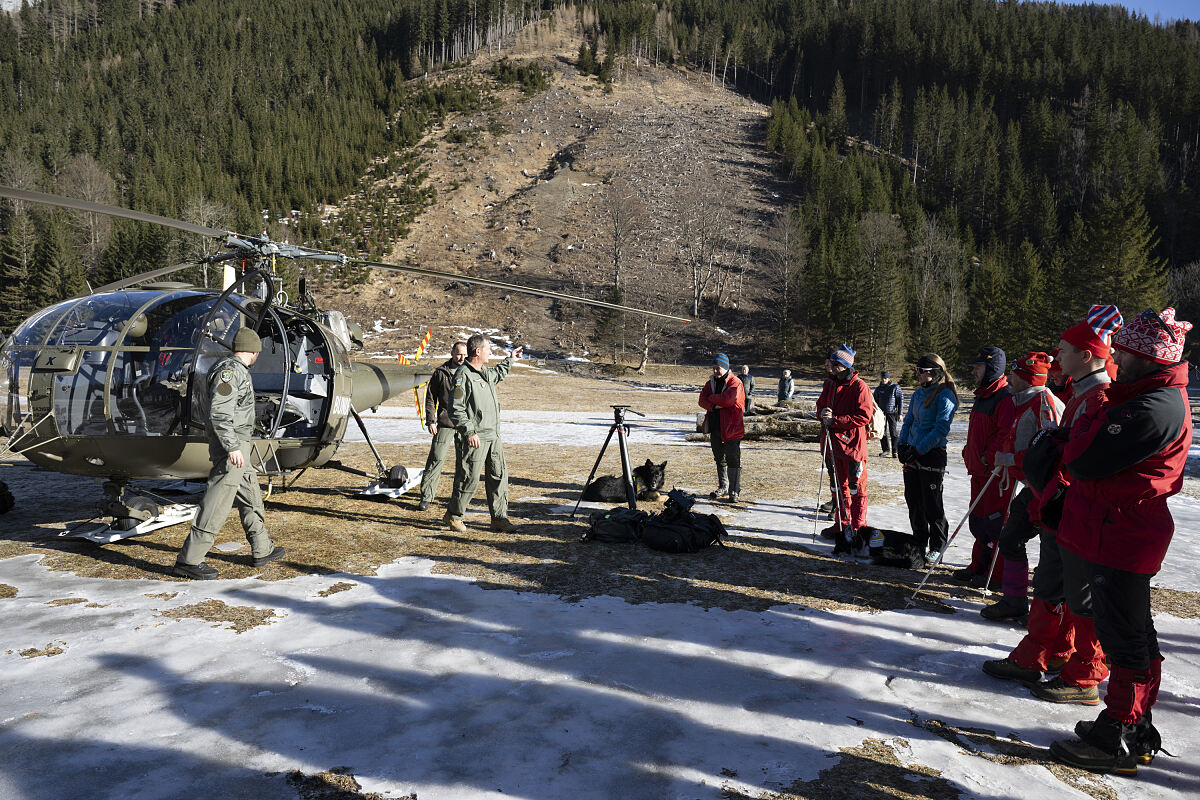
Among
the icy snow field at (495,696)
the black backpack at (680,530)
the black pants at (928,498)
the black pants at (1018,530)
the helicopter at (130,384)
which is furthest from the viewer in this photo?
the black backpack at (680,530)

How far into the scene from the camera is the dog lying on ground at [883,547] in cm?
648

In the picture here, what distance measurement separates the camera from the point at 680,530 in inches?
268

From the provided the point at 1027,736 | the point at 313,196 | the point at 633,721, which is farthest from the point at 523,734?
the point at 313,196

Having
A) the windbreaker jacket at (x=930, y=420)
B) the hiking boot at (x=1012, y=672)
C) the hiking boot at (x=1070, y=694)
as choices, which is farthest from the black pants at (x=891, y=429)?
the hiking boot at (x=1070, y=694)

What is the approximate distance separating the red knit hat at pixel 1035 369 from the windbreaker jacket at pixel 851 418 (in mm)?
1904

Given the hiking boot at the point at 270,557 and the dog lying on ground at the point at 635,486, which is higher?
the dog lying on ground at the point at 635,486

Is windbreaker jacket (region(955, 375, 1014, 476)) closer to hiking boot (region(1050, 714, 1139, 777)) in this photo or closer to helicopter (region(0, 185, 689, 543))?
hiking boot (region(1050, 714, 1139, 777))

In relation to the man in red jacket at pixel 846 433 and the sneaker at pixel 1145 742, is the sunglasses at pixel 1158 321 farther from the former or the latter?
the man in red jacket at pixel 846 433

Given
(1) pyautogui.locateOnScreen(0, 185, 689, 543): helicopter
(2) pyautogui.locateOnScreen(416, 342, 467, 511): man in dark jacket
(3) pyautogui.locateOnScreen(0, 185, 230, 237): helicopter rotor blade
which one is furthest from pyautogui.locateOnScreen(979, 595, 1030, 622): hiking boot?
(3) pyautogui.locateOnScreen(0, 185, 230, 237): helicopter rotor blade

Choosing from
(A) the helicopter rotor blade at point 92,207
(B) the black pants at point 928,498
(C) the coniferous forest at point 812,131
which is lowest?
(B) the black pants at point 928,498

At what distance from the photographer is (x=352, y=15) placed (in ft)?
414

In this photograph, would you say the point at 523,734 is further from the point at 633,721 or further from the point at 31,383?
the point at 31,383

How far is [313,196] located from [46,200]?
3096 inches

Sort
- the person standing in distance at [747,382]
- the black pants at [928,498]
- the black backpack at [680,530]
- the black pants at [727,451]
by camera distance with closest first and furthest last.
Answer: the black pants at [928,498], the black backpack at [680,530], the black pants at [727,451], the person standing in distance at [747,382]
